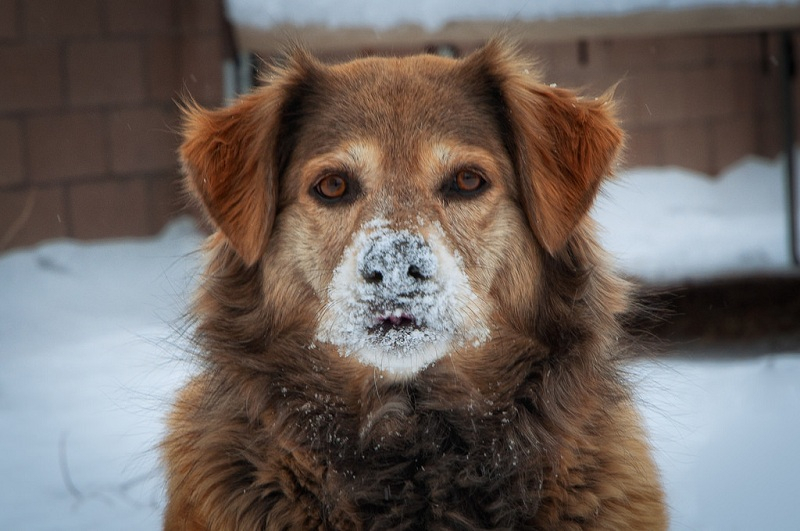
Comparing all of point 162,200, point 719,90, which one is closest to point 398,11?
point 162,200

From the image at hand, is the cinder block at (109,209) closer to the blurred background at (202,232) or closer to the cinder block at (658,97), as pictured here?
the blurred background at (202,232)

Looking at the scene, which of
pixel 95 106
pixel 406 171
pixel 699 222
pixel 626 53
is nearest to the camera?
pixel 406 171

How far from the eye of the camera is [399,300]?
2.59 m

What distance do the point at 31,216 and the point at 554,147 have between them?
4.66 meters

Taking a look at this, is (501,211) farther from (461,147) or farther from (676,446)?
(676,446)

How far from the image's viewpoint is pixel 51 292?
651cm

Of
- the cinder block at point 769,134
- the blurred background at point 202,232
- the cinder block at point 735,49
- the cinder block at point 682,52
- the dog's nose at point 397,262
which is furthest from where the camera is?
the cinder block at point 769,134

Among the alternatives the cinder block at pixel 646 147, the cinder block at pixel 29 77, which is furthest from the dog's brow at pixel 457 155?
the cinder block at pixel 646 147

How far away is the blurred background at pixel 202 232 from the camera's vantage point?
4316 mm

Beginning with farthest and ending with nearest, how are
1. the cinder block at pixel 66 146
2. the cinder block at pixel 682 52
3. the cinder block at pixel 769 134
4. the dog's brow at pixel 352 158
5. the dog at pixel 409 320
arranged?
the cinder block at pixel 769 134 < the cinder block at pixel 682 52 < the cinder block at pixel 66 146 < the dog's brow at pixel 352 158 < the dog at pixel 409 320

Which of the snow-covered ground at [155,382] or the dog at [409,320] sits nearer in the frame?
the dog at [409,320]

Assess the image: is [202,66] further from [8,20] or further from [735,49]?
[735,49]

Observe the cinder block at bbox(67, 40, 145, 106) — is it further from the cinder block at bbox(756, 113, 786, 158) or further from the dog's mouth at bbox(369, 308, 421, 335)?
the cinder block at bbox(756, 113, 786, 158)

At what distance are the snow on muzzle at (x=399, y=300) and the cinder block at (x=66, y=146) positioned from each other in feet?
14.6
